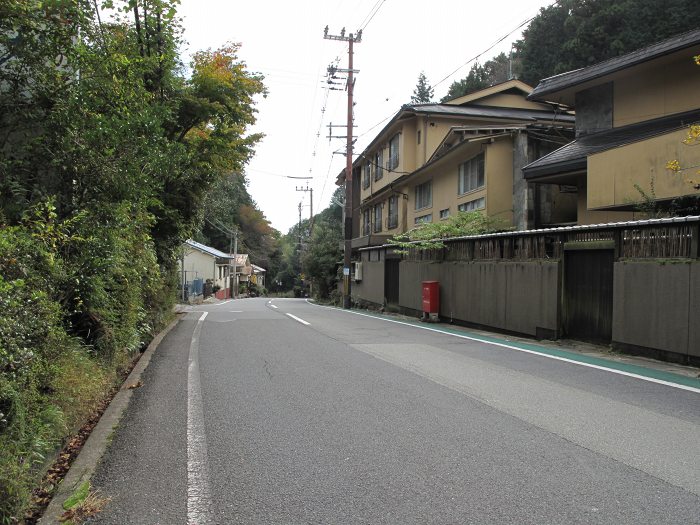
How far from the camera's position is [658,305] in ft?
28.3

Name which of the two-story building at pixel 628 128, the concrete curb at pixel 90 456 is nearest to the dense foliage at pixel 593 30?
the two-story building at pixel 628 128

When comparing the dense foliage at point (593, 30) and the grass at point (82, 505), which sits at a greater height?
the dense foliage at point (593, 30)

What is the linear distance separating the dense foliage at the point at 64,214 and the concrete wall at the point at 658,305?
800 centimetres

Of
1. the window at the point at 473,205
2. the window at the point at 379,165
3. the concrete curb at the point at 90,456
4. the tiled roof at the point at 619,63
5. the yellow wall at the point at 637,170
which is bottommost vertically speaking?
the concrete curb at the point at 90,456

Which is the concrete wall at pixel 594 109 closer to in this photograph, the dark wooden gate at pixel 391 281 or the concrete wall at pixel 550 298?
the concrete wall at pixel 550 298

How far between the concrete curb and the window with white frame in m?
27.2

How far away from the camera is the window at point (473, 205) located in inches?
851

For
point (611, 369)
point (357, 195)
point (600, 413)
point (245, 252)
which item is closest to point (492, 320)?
point (611, 369)

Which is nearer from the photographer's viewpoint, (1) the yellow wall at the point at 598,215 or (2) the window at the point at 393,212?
(1) the yellow wall at the point at 598,215

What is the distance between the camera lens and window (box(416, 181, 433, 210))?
28.0 m

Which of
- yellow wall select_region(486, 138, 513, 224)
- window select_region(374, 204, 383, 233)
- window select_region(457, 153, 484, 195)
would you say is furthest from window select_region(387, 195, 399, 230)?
yellow wall select_region(486, 138, 513, 224)

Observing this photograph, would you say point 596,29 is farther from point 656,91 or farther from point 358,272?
point 358,272

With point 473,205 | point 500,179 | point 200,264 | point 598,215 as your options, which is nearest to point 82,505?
point 598,215

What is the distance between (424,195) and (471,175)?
6120mm
